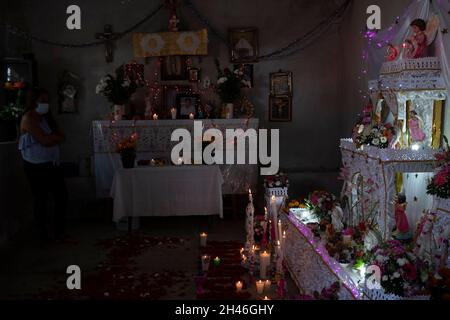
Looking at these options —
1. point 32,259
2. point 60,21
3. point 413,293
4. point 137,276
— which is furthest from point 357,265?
point 60,21

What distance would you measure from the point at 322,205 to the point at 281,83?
14.4ft

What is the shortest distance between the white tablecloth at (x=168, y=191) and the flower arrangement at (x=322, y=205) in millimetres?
2122

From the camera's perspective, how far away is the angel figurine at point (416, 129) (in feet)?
15.4

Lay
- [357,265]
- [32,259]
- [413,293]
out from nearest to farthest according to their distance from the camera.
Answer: [413,293] < [357,265] < [32,259]

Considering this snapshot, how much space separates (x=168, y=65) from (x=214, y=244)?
4101 mm

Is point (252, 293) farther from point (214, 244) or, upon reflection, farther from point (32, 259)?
point (32, 259)

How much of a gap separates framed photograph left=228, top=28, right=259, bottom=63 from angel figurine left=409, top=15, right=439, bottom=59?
4706mm

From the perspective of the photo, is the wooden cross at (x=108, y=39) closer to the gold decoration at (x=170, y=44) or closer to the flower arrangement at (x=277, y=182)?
the gold decoration at (x=170, y=44)

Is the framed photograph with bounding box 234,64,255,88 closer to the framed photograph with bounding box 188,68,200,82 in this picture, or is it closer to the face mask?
the framed photograph with bounding box 188,68,200,82

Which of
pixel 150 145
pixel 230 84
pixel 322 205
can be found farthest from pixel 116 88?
pixel 322 205

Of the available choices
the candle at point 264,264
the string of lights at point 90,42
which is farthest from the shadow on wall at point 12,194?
the candle at point 264,264

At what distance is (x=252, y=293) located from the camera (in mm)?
5027

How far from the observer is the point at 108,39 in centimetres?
916

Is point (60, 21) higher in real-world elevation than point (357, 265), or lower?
higher
